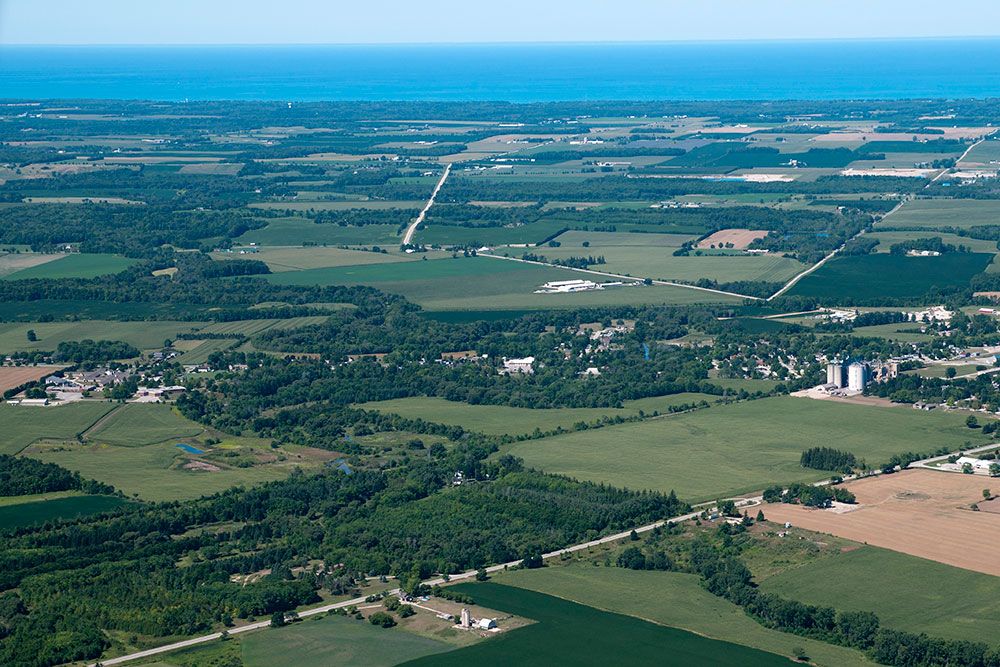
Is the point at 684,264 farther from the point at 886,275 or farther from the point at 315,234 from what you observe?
the point at 315,234

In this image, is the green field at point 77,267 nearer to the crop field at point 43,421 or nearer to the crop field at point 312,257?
the crop field at point 312,257

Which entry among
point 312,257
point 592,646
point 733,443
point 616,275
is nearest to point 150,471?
point 733,443

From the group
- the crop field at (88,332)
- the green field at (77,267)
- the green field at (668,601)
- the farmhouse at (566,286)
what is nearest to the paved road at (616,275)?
the farmhouse at (566,286)

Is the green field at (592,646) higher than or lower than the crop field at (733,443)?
higher

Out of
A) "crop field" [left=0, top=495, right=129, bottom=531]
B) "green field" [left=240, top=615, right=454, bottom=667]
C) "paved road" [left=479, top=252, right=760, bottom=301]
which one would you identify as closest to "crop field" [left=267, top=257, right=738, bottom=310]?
"paved road" [left=479, top=252, right=760, bottom=301]

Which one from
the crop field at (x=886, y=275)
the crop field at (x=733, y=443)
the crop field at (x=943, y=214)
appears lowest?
the crop field at (x=733, y=443)
